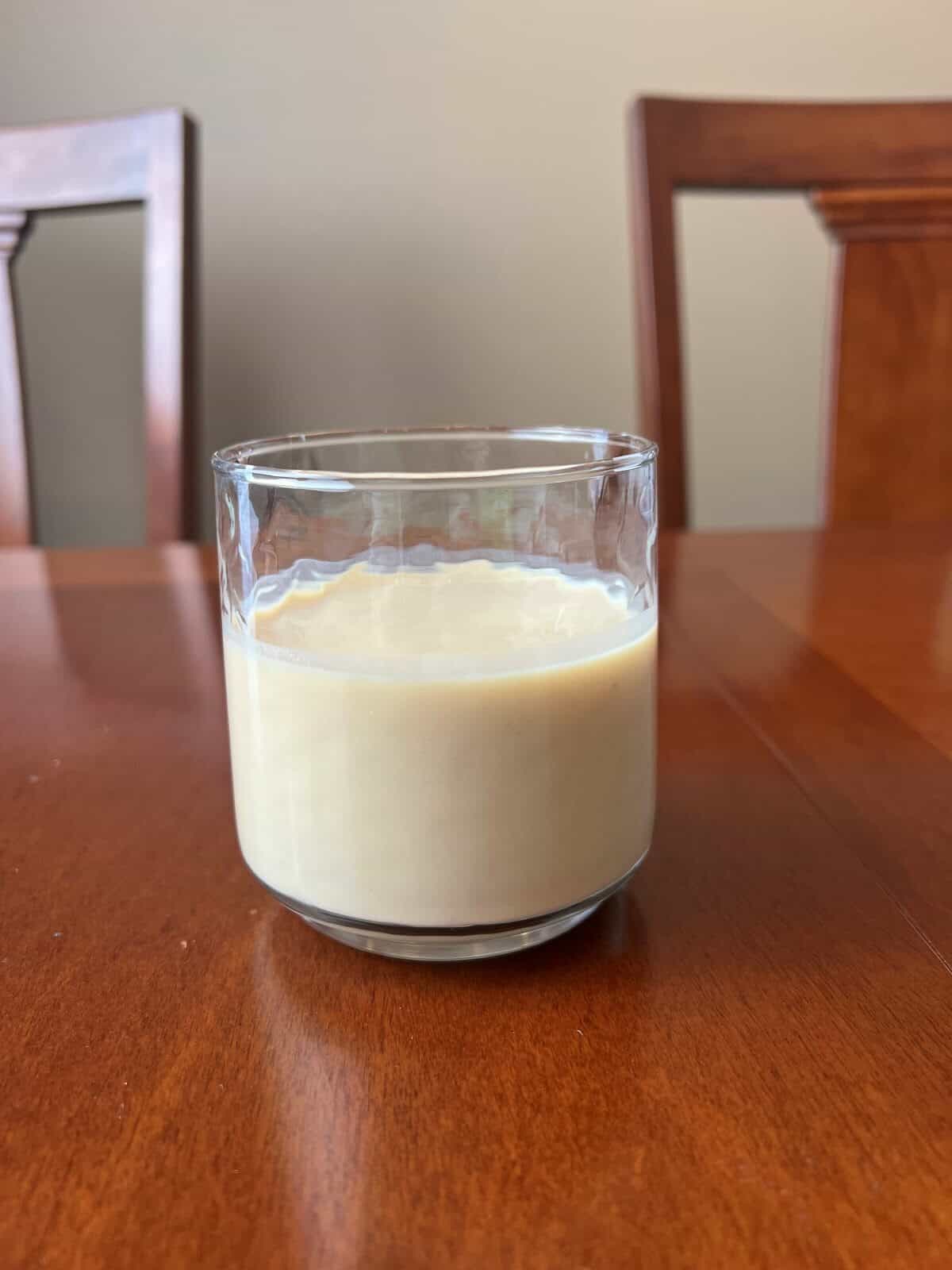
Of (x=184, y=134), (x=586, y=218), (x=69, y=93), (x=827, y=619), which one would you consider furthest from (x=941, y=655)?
(x=69, y=93)

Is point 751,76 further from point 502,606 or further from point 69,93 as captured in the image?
point 502,606

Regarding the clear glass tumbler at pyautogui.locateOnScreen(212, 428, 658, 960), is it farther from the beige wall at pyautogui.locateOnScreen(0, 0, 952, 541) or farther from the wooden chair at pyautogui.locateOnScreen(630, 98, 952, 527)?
the beige wall at pyautogui.locateOnScreen(0, 0, 952, 541)

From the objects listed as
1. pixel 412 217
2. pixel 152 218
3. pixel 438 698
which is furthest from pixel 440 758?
pixel 412 217

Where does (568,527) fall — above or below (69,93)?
below

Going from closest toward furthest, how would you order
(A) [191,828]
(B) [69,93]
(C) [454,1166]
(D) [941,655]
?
1. (C) [454,1166]
2. (A) [191,828]
3. (D) [941,655]
4. (B) [69,93]

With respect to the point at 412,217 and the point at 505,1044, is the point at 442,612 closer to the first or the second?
A: the point at 505,1044

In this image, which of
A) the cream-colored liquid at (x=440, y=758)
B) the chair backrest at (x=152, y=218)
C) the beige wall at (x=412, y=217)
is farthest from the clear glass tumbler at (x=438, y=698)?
the beige wall at (x=412, y=217)
